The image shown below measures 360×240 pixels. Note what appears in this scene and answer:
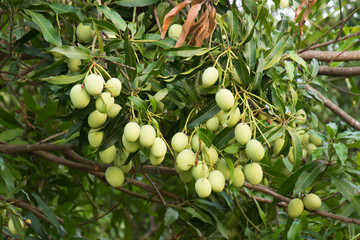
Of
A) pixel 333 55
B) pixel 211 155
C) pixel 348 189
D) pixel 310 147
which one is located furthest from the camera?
pixel 333 55

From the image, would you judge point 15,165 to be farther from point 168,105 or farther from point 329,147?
point 329,147

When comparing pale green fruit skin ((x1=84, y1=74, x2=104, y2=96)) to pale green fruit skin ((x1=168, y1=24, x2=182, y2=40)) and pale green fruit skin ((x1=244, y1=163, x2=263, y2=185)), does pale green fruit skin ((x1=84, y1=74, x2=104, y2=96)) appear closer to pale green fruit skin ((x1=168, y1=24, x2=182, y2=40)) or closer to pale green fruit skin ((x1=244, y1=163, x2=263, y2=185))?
pale green fruit skin ((x1=168, y1=24, x2=182, y2=40))

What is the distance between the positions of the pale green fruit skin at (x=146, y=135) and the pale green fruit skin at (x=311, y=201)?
2.70 ft

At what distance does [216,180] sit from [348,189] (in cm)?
68

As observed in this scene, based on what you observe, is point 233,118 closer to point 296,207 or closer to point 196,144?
point 196,144

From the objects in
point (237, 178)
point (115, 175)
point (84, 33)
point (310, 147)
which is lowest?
point (310, 147)

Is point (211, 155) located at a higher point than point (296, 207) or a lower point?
higher

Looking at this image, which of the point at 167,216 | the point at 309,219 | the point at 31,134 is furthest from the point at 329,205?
the point at 31,134

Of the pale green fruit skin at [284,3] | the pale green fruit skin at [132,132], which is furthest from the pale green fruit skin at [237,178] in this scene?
the pale green fruit skin at [284,3]

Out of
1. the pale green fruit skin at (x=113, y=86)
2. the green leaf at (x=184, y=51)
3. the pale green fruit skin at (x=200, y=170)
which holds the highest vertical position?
the green leaf at (x=184, y=51)

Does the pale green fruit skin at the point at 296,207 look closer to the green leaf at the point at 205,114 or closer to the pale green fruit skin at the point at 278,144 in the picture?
the pale green fruit skin at the point at 278,144

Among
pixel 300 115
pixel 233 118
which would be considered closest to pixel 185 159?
pixel 233 118

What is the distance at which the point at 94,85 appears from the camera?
120cm

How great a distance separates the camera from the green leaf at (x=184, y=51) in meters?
1.33
